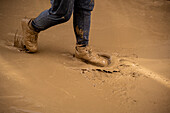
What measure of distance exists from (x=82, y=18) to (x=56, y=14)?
0.24 m

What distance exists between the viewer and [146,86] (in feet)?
3.81

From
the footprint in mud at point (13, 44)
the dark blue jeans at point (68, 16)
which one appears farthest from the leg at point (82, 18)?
the footprint in mud at point (13, 44)

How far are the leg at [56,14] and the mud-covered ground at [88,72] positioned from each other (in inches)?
11.0

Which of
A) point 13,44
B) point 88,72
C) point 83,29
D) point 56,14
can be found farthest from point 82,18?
point 13,44

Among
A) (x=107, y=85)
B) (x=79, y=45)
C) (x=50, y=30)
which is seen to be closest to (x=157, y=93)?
(x=107, y=85)

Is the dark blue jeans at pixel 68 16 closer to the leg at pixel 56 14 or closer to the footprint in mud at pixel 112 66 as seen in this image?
the leg at pixel 56 14

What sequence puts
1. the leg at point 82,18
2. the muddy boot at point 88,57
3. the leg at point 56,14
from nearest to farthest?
the leg at point 56,14
the leg at point 82,18
the muddy boot at point 88,57

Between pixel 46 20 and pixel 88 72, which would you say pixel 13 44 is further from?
pixel 88 72

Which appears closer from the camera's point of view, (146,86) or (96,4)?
(146,86)

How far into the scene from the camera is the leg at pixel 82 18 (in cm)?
127

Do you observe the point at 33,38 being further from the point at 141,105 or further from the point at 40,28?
the point at 141,105

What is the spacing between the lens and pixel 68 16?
1184 millimetres

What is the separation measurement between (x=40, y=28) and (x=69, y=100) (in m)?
0.66

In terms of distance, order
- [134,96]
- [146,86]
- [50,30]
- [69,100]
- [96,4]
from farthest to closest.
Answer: [96,4], [50,30], [146,86], [134,96], [69,100]
